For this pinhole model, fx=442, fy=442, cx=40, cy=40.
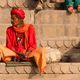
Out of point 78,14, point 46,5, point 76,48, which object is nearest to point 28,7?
point 46,5

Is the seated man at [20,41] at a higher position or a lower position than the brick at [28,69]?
higher

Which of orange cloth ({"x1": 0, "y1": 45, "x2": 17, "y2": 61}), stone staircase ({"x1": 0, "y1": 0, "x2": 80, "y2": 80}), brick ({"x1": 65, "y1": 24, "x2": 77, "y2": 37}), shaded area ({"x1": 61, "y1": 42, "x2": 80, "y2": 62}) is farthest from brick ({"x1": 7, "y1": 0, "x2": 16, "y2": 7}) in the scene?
orange cloth ({"x1": 0, "y1": 45, "x2": 17, "y2": 61})

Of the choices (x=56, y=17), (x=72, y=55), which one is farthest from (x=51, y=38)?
(x=72, y=55)

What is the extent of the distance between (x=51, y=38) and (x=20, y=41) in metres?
1.86

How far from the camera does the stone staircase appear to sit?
8711 millimetres

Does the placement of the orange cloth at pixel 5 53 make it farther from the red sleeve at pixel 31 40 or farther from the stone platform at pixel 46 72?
the red sleeve at pixel 31 40

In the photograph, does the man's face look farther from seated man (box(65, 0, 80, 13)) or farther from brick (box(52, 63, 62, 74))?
seated man (box(65, 0, 80, 13))

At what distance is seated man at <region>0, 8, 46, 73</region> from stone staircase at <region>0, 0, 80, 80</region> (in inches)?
9.6

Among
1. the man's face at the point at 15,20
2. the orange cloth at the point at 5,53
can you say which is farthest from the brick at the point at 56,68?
the man's face at the point at 15,20

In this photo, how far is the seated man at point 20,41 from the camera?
8854 mm

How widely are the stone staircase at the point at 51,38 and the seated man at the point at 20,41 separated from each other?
0.24m

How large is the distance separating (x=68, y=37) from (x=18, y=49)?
2168 mm

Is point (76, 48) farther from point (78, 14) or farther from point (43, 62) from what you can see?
point (43, 62)

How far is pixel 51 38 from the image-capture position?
10.9 metres
